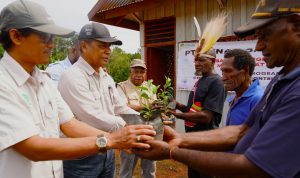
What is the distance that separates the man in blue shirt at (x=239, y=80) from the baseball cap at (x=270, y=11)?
151 cm

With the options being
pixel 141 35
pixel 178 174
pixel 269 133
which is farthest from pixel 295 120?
pixel 141 35

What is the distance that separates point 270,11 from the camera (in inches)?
68.4

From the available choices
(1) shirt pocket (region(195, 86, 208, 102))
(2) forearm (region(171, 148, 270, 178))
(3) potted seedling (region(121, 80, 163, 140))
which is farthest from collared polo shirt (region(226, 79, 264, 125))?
(2) forearm (region(171, 148, 270, 178))

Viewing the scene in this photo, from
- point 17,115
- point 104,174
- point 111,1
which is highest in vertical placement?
point 111,1

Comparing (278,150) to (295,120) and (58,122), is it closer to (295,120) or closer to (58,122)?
(295,120)

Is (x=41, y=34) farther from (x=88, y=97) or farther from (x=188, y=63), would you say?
(x=188, y=63)

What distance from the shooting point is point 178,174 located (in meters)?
6.29

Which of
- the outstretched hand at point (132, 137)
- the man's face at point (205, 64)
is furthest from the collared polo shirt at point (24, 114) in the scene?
the man's face at point (205, 64)

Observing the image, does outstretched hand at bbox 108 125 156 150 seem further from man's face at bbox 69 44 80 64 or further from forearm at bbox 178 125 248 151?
man's face at bbox 69 44 80 64

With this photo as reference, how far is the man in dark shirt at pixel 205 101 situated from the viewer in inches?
166

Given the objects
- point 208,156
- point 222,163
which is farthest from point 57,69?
point 222,163

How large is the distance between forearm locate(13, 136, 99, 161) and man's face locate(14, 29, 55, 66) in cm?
57

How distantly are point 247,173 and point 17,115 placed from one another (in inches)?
53.5

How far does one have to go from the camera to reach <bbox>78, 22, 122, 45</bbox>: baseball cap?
3380mm
